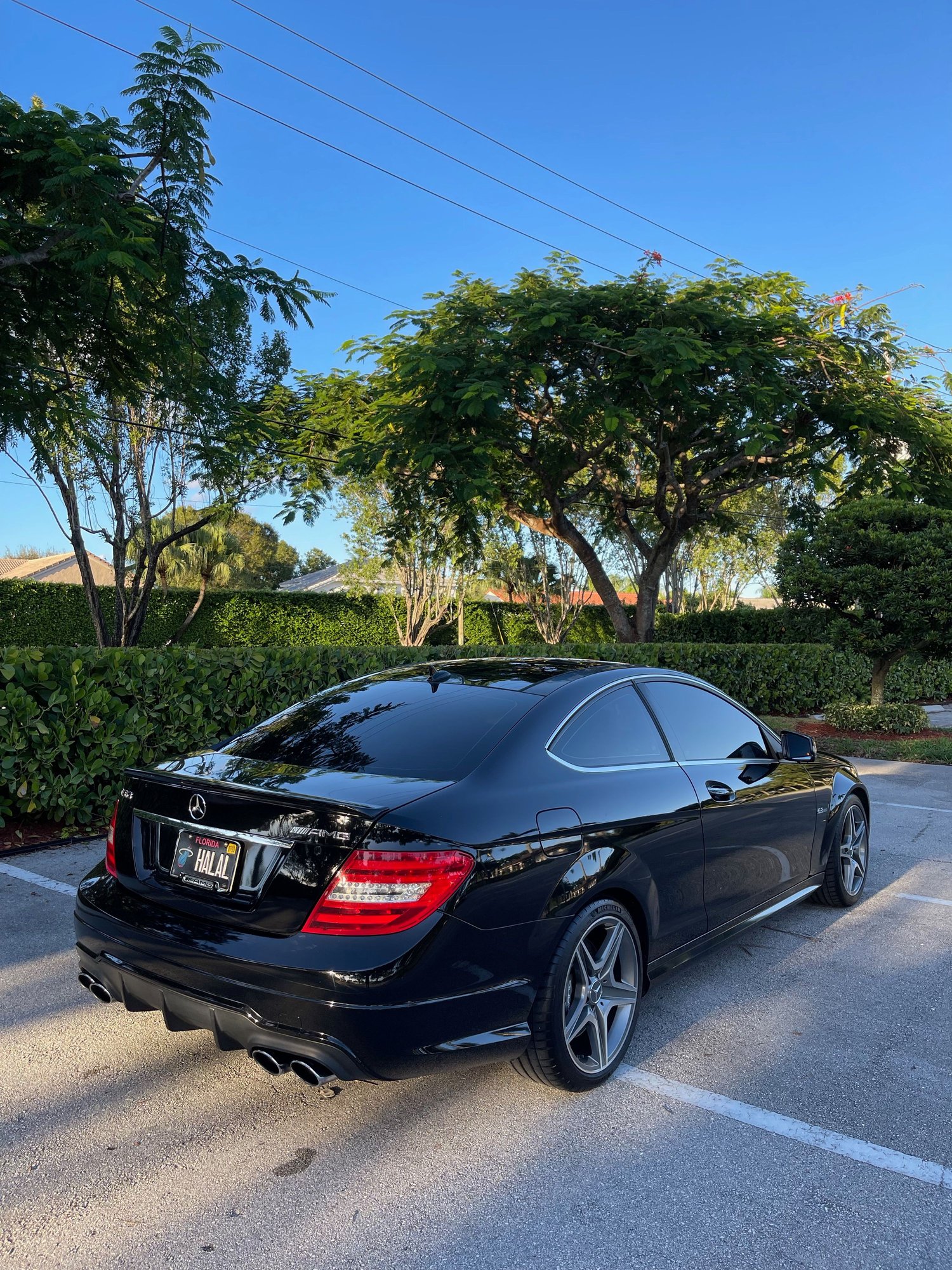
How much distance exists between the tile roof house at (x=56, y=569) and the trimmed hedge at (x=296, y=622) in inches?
624

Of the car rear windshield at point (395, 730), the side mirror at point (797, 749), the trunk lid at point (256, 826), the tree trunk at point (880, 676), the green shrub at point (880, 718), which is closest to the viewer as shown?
the trunk lid at point (256, 826)

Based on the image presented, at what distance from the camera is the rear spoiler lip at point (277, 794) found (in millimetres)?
2924

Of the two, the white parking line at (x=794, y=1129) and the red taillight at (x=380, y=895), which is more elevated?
the red taillight at (x=380, y=895)

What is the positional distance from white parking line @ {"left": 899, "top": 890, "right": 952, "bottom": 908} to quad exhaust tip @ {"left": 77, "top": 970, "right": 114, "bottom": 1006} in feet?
15.4

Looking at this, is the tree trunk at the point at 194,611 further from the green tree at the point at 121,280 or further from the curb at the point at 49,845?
the curb at the point at 49,845

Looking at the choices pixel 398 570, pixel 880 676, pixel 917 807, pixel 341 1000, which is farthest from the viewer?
pixel 398 570

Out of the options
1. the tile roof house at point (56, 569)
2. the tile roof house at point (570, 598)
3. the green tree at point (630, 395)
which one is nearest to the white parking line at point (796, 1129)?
the green tree at point (630, 395)

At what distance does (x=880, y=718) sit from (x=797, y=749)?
34.4 ft

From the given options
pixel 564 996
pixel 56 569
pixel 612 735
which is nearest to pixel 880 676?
pixel 612 735

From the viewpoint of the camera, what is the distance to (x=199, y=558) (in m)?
27.3

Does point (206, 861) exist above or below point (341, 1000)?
above

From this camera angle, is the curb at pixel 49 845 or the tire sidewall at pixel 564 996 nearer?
the tire sidewall at pixel 564 996

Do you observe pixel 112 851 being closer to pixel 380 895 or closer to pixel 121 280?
pixel 380 895

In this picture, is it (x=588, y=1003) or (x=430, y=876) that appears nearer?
(x=430, y=876)
